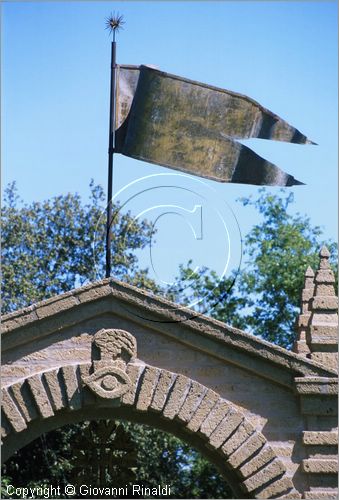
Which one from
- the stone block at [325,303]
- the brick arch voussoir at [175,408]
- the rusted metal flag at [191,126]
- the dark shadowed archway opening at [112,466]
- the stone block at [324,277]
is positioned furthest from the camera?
the dark shadowed archway opening at [112,466]

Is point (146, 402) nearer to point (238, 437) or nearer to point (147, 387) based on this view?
point (147, 387)

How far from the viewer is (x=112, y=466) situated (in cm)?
1564

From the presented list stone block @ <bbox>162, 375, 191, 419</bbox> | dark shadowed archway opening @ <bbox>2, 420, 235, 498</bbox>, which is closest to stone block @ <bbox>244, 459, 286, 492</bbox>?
stone block @ <bbox>162, 375, 191, 419</bbox>

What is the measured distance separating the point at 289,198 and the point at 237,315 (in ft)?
15.3

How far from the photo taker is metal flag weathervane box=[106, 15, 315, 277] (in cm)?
1425

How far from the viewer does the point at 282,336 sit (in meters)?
28.8

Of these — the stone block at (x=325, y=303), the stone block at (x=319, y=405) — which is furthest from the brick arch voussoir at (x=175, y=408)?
the stone block at (x=325, y=303)

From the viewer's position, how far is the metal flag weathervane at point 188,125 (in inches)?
561

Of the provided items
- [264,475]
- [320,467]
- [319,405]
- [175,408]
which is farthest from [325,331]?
[175,408]

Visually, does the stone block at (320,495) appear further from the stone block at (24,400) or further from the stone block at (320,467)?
the stone block at (24,400)

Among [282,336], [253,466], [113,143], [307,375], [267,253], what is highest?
[267,253]

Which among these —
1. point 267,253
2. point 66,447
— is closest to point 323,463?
point 66,447

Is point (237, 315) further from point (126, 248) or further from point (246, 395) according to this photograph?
point (246, 395)

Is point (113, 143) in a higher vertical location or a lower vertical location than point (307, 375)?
higher
